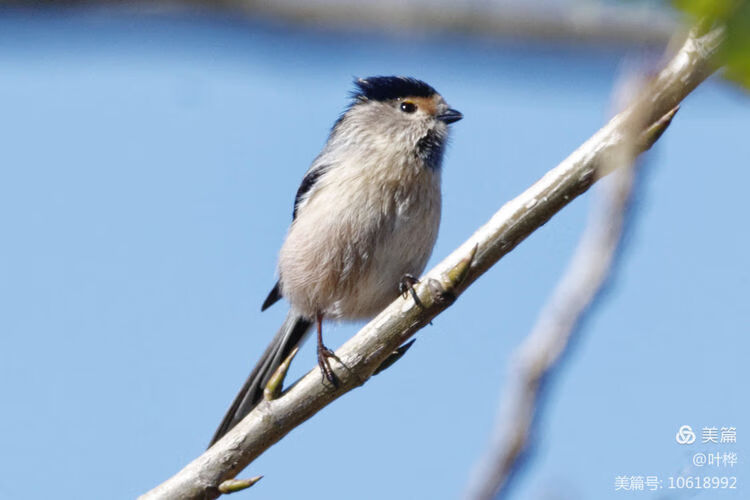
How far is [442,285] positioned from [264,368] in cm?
242

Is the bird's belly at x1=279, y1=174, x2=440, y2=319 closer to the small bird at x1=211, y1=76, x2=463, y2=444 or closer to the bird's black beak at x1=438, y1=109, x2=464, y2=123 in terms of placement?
the small bird at x1=211, y1=76, x2=463, y2=444

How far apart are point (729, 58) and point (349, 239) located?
387 cm

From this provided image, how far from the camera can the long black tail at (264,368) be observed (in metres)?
4.69

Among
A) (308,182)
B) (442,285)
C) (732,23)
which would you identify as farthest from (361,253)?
(732,23)

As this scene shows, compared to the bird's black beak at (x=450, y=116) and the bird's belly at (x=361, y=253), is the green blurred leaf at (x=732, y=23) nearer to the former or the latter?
the bird's belly at (x=361, y=253)

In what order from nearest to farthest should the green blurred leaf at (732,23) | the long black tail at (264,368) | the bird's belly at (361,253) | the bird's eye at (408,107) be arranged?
the green blurred leaf at (732,23) → the long black tail at (264,368) → the bird's belly at (361,253) → the bird's eye at (408,107)

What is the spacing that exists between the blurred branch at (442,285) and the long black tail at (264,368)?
0.96 m

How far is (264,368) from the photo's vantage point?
528 cm

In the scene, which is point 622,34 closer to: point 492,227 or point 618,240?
point 618,240

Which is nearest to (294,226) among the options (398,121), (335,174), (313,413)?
(335,174)

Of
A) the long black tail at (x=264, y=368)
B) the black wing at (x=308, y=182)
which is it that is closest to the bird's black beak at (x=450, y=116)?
the black wing at (x=308, y=182)

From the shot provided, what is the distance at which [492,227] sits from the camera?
3.00 meters

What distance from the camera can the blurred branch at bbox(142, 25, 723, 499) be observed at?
237 centimetres

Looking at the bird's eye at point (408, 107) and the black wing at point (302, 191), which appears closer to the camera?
the black wing at point (302, 191)
